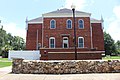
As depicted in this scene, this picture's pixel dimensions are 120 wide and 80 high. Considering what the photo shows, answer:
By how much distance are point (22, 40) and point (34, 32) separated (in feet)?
230

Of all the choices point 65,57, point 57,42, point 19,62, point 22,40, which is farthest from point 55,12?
point 22,40

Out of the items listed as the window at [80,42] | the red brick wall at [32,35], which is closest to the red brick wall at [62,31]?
the window at [80,42]

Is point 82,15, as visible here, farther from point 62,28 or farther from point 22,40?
point 22,40

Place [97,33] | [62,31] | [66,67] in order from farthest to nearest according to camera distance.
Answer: [97,33], [62,31], [66,67]

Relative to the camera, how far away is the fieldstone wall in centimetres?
1191

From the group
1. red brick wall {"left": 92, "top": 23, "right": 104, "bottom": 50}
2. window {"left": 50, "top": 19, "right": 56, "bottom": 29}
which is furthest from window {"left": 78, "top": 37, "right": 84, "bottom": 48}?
red brick wall {"left": 92, "top": 23, "right": 104, "bottom": 50}

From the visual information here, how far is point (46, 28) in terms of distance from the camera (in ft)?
112

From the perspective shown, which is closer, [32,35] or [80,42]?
[80,42]

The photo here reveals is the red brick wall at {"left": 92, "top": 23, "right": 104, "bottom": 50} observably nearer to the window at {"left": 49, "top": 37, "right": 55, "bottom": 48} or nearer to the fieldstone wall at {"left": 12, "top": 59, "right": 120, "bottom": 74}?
the window at {"left": 49, "top": 37, "right": 55, "bottom": 48}

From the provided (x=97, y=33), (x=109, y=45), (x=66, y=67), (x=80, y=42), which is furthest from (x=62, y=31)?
(x=109, y=45)

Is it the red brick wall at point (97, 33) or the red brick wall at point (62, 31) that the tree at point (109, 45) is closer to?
the red brick wall at point (97, 33)

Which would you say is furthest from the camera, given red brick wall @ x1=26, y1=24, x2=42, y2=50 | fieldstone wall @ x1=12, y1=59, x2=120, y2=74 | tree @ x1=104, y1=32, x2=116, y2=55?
tree @ x1=104, y1=32, x2=116, y2=55

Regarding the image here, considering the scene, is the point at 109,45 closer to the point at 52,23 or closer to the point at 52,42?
the point at 52,23

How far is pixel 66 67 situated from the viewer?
39.1 ft
